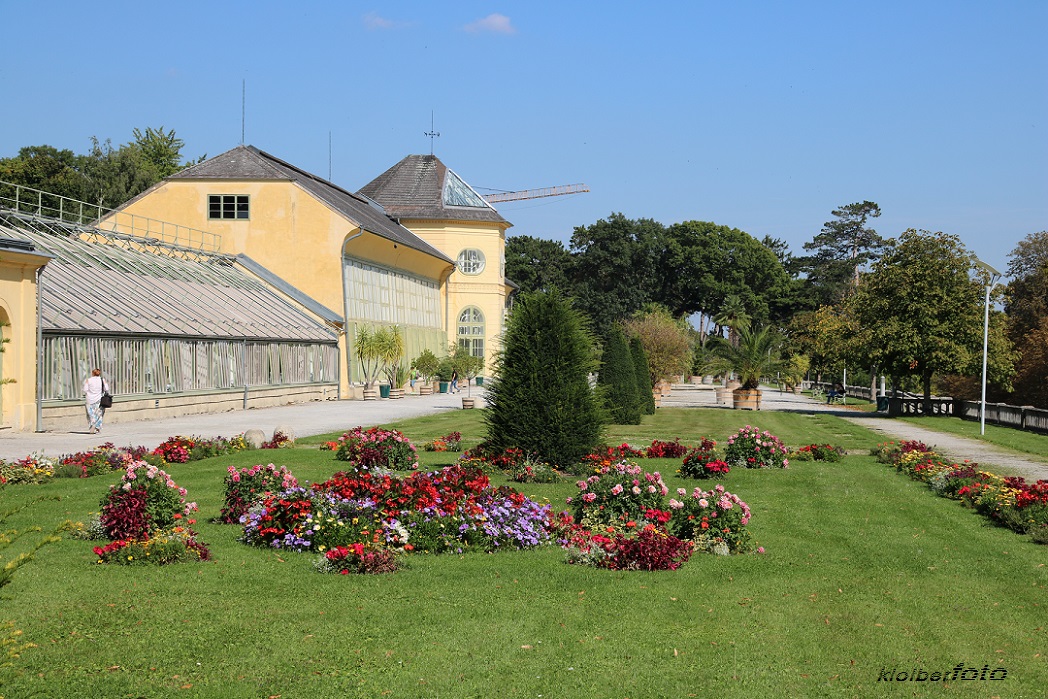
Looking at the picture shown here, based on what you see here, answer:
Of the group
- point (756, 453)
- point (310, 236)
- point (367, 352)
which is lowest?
point (756, 453)

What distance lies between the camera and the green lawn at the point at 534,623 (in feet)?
21.3

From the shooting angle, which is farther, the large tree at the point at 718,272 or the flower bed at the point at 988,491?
the large tree at the point at 718,272

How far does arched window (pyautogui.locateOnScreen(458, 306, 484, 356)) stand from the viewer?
2928 inches

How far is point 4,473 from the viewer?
15461mm

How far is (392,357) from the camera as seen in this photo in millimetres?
52719

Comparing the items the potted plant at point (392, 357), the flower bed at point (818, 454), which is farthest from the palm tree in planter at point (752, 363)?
the flower bed at point (818, 454)

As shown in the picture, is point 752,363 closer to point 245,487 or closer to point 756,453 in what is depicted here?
point 756,453

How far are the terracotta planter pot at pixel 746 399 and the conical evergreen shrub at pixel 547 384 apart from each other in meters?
28.0

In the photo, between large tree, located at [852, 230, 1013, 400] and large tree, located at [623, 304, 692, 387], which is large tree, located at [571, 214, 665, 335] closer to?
large tree, located at [623, 304, 692, 387]

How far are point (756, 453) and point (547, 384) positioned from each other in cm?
474

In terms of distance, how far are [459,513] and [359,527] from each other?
3.77 ft

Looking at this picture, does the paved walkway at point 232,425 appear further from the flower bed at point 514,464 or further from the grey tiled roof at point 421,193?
the grey tiled roof at point 421,193

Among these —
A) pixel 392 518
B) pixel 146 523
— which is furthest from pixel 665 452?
pixel 146 523

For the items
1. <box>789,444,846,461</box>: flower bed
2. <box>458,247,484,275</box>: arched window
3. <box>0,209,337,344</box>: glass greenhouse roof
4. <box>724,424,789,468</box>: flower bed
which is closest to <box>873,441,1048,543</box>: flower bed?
<box>789,444,846,461</box>: flower bed
